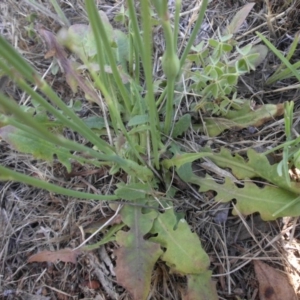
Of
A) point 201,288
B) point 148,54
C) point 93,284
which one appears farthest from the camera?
point 93,284

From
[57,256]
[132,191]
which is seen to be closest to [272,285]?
[132,191]

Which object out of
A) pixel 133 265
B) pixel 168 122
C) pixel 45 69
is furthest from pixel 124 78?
pixel 133 265

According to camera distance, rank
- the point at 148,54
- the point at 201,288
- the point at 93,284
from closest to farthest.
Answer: the point at 148,54 < the point at 201,288 < the point at 93,284

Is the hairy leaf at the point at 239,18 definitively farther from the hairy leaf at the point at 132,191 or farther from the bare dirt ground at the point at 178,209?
the hairy leaf at the point at 132,191

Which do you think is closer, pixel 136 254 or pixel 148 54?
pixel 148 54

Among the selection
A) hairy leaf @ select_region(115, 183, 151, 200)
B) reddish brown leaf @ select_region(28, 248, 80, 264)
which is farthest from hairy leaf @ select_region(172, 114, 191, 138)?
reddish brown leaf @ select_region(28, 248, 80, 264)

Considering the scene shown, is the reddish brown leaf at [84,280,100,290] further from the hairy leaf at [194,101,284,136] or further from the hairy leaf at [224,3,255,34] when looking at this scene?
the hairy leaf at [224,3,255,34]

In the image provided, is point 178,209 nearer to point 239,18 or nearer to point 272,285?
point 272,285
